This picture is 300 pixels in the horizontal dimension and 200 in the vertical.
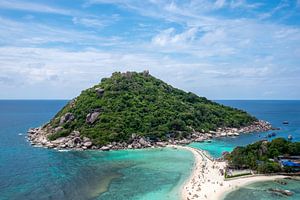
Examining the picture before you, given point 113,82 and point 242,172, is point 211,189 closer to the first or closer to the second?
point 242,172

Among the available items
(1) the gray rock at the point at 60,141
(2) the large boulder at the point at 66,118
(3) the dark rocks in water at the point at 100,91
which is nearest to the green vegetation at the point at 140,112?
(3) the dark rocks in water at the point at 100,91

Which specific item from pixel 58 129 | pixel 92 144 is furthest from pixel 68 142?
pixel 58 129

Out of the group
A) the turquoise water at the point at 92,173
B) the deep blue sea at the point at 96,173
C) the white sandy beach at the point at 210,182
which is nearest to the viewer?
the white sandy beach at the point at 210,182

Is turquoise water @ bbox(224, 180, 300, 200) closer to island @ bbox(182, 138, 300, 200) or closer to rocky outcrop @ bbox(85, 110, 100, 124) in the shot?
island @ bbox(182, 138, 300, 200)

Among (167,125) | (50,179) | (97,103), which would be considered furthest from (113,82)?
(50,179)

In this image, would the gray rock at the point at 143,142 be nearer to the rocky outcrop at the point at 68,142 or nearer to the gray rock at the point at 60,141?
the rocky outcrop at the point at 68,142

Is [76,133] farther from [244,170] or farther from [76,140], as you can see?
[244,170]
